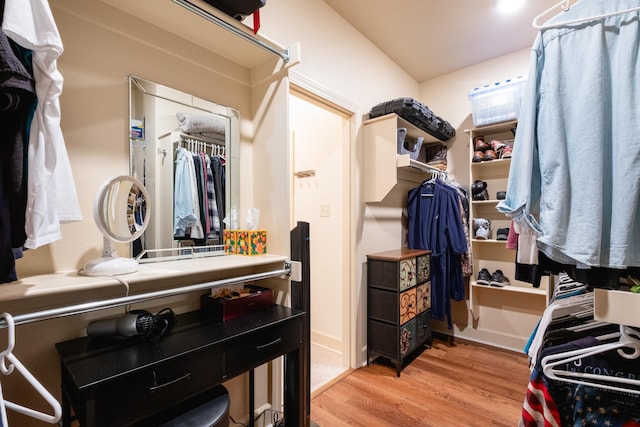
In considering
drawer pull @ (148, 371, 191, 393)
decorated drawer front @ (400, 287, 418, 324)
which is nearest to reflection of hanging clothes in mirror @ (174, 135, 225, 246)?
drawer pull @ (148, 371, 191, 393)

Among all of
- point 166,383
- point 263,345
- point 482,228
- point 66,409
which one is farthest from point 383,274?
point 66,409

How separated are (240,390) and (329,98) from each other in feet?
6.50

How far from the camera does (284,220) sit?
153 centimetres

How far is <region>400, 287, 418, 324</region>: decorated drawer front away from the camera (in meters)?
2.30

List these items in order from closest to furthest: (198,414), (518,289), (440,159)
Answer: (198,414) → (518,289) → (440,159)

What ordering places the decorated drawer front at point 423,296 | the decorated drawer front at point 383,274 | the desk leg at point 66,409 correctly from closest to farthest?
1. the desk leg at point 66,409
2. the decorated drawer front at point 383,274
3. the decorated drawer front at point 423,296

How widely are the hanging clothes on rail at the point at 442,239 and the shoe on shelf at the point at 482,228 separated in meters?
0.20

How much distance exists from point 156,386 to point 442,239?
2459 mm

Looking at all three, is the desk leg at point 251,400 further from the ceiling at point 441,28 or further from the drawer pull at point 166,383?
the ceiling at point 441,28

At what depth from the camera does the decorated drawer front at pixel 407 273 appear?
7.58 ft

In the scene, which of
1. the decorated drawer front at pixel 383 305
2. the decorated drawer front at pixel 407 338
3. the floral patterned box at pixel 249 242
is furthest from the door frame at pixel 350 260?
the floral patterned box at pixel 249 242

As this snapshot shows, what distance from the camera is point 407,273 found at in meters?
2.38

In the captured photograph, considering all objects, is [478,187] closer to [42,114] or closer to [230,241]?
[230,241]

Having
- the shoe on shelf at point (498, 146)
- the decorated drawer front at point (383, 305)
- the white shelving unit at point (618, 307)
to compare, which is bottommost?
the decorated drawer front at point (383, 305)
